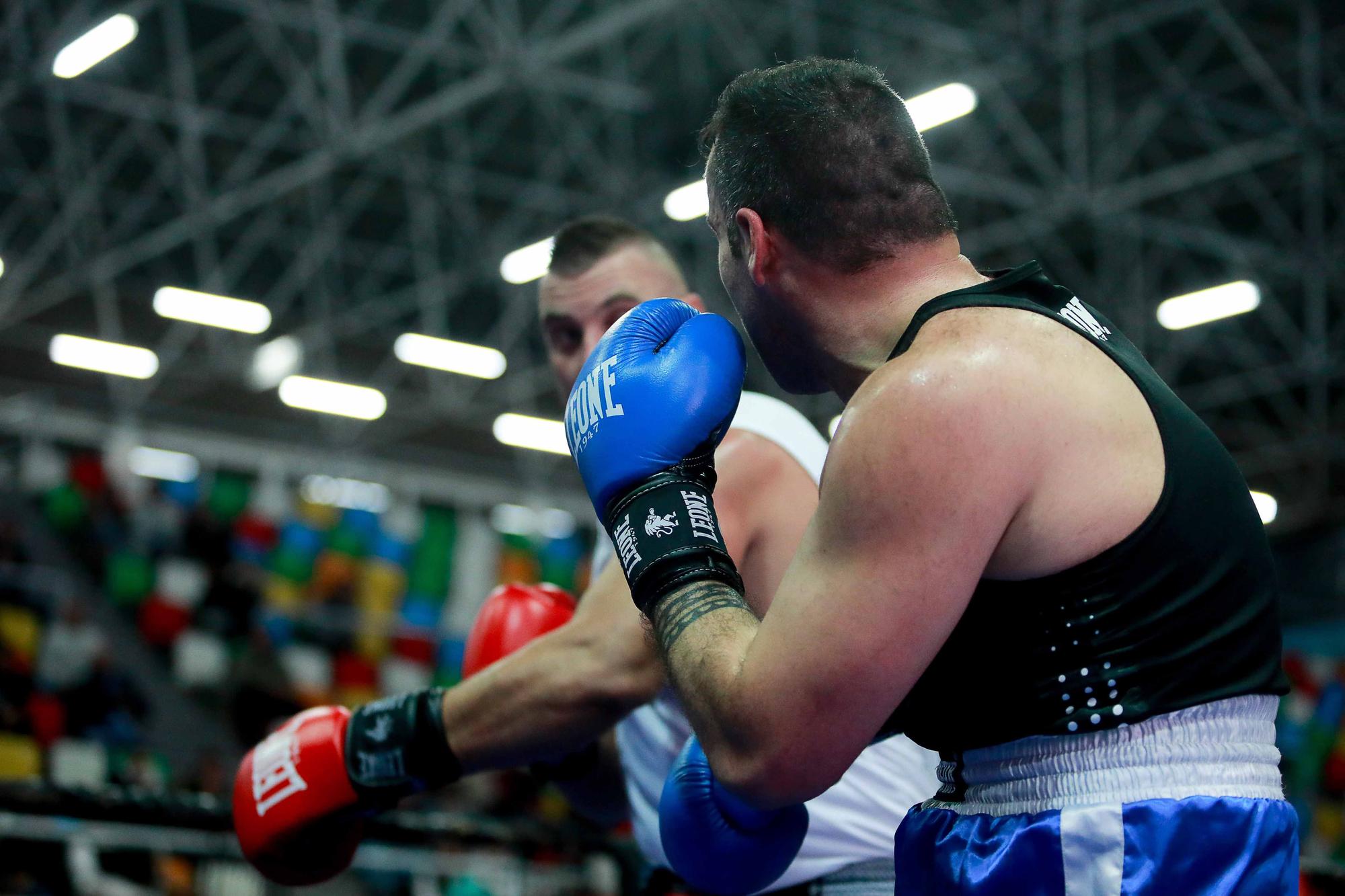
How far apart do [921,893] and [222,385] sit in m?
17.6

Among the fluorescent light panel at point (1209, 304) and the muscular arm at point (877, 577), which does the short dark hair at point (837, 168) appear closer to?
the muscular arm at point (877, 577)

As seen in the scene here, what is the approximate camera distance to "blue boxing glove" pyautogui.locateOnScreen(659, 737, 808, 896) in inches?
75.0

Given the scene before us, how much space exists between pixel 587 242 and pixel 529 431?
1407cm

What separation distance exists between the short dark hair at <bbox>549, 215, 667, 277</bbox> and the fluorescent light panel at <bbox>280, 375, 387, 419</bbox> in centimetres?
1291

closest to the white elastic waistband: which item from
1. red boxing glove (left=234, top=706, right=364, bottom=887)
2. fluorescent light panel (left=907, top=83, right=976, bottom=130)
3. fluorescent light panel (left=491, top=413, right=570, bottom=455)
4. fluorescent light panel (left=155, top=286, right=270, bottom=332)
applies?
red boxing glove (left=234, top=706, right=364, bottom=887)

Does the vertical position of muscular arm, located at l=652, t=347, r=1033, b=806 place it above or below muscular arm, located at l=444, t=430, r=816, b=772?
below

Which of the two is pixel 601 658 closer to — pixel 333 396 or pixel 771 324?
pixel 771 324

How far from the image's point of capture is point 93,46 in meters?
10.8

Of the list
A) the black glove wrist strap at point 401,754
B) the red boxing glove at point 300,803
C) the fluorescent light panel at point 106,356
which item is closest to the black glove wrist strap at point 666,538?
the black glove wrist strap at point 401,754

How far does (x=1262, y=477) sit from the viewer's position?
69.9ft

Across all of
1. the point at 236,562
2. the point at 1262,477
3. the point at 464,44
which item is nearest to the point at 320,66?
the point at 464,44

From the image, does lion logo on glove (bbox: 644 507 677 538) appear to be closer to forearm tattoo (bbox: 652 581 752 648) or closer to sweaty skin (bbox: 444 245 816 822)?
forearm tattoo (bbox: 652 581 752 648)

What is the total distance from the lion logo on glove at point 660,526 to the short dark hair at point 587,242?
1312 mm

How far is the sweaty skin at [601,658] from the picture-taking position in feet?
7.27
